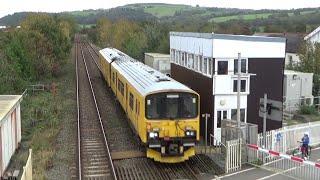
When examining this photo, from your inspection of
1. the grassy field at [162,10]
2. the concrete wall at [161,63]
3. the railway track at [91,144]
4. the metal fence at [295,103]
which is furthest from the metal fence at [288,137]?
the grassy field at [162,10]

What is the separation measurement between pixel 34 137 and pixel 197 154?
764 cm

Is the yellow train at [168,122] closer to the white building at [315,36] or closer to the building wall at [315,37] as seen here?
the white building at [315,36]

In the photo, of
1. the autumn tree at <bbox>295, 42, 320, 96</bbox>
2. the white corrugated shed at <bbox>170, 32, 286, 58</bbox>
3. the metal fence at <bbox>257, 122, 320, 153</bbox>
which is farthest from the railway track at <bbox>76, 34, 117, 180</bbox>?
the autumn tree at <bbox>295, 42, 320, 96</bbox>

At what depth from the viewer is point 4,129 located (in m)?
16.1

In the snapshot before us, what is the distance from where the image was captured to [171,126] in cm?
1554

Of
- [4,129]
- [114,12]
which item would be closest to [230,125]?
[4,129]

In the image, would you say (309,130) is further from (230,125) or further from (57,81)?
(57,81)

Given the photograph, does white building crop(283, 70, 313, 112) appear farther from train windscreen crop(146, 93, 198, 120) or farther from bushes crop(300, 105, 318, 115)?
train windscreen crop(146, 93, 198, 120)

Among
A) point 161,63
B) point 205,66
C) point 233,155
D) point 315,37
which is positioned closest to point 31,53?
point 161,63

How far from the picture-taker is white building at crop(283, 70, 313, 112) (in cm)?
2673

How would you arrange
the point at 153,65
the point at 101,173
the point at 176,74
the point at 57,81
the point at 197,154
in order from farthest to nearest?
the point at 57,81
the point at 153,65
the point at 176,74
the point at 197,154
the point at 101,173

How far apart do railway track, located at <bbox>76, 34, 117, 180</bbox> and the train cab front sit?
170 cm

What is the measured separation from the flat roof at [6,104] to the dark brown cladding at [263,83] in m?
9.69

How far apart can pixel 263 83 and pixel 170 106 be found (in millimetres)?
5991
